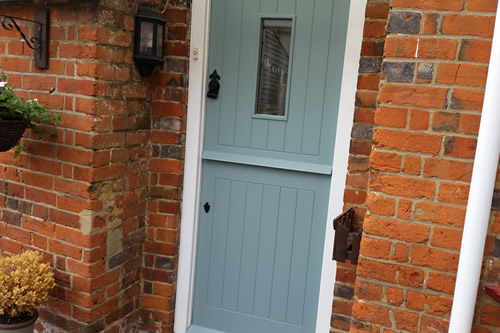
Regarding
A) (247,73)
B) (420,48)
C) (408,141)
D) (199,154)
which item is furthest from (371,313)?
(247,73)

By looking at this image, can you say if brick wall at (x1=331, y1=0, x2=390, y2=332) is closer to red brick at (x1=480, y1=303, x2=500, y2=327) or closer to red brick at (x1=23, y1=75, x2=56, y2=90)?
red brick at (x1=480, y1=303, x2=500, y2=327)

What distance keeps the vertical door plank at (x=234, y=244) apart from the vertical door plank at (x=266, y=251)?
14 cm

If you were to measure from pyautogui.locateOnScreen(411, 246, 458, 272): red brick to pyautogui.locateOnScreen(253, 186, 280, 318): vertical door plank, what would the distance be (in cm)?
106

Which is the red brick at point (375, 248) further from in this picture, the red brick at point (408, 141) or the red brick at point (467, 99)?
the red brick at point (467, 99)

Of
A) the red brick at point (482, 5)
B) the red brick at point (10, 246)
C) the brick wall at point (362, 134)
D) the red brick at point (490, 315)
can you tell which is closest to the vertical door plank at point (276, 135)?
the brick wall at point (362, 134)

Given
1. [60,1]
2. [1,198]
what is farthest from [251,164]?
[1,198]

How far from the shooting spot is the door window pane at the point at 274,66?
2611 mm

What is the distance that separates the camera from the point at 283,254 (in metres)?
2.71

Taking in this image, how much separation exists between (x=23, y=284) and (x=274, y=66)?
1.81 meters

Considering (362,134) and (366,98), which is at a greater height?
(366,98)

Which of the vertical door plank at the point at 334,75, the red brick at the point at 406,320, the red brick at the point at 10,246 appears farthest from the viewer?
the red brick at the point at 10,246

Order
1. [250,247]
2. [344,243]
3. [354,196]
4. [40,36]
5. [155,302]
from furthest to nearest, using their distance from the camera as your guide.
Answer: [155,302] < [250,247] < [40,36] < [354,196] < [344,243]

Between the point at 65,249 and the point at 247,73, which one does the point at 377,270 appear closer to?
the point at 247,73

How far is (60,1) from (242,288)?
1.97 meters
